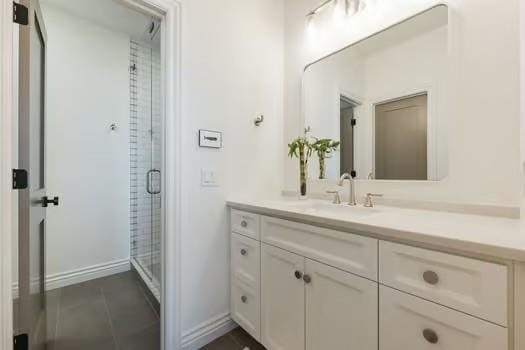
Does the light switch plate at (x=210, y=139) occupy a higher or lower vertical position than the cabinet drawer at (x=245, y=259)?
higher

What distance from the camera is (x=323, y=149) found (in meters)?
1.79

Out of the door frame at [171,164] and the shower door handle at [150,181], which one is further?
the shower door handle at [150,181]

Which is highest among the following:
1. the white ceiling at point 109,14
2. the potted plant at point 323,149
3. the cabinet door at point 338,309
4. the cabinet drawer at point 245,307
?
the white ceiling at point 109,14

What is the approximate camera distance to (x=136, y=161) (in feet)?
8.63

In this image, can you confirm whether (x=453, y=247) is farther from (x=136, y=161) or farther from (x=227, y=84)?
(x=136, y=161)

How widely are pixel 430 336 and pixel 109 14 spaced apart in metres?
3.18

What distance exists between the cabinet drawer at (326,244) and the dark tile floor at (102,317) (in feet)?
3.53

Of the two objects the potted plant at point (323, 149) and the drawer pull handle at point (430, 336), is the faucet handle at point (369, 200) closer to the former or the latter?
the potted plant at point (323, 149)

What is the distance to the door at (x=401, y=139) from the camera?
1.34 metres

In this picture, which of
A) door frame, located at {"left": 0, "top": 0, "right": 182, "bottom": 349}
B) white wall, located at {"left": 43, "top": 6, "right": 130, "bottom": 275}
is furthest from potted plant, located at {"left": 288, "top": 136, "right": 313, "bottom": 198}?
white wall, located at {"left": 43, "top": 6, "right": 130, "bottom": 275}

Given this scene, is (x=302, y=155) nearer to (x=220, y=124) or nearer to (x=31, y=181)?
(x=220, y=124)

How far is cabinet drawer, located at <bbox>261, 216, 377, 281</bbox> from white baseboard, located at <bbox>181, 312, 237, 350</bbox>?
0.69 metres

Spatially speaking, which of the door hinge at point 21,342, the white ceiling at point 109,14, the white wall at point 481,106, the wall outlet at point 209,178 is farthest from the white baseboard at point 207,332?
the white ceiling at point 109,14

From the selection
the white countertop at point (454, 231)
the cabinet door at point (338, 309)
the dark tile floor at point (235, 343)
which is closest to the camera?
the white countertop at point (454, 231)
